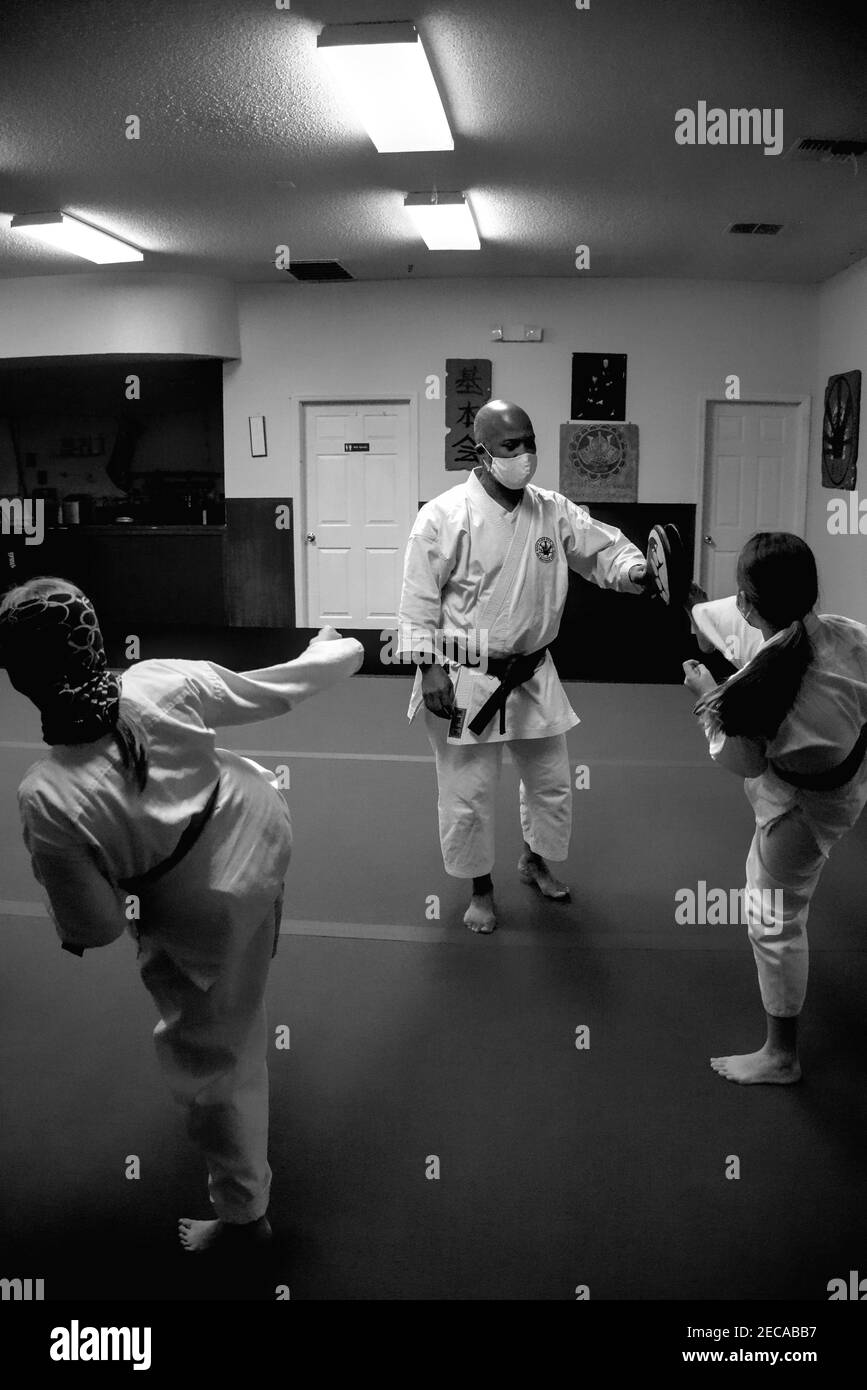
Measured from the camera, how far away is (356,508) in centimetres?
792

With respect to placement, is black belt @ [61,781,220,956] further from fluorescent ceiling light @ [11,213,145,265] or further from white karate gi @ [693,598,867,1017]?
fluorescent ceiling light @ [11,213,145,265]

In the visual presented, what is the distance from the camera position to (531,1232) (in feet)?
5.59

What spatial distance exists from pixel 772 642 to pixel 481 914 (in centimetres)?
136

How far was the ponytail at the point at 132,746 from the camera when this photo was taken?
1.39 metres

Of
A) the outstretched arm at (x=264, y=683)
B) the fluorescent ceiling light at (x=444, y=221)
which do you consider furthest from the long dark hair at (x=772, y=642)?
the fluorescent ceiling light at (x=444, y=221)

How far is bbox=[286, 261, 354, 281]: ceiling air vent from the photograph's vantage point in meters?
7.01

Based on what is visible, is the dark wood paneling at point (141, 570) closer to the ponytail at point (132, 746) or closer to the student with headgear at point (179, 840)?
the student with headgear at point (179, 840)

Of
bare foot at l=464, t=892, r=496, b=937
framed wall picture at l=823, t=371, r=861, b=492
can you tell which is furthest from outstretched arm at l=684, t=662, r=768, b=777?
framed wall picture at l=823, t=371, r=861, b=492

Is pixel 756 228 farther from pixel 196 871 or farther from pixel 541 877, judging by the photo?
pixel 196 871

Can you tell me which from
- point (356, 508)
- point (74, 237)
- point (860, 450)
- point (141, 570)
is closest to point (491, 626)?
point (860, 450)

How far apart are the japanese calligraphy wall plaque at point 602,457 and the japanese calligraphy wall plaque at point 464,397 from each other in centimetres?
68

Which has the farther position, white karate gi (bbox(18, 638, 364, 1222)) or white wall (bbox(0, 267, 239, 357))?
white wall (bbox(0, 267, 239, 357))

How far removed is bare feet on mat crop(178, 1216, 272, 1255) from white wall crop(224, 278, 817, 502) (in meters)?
6.53

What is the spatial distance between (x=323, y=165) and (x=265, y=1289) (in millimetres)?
4832
